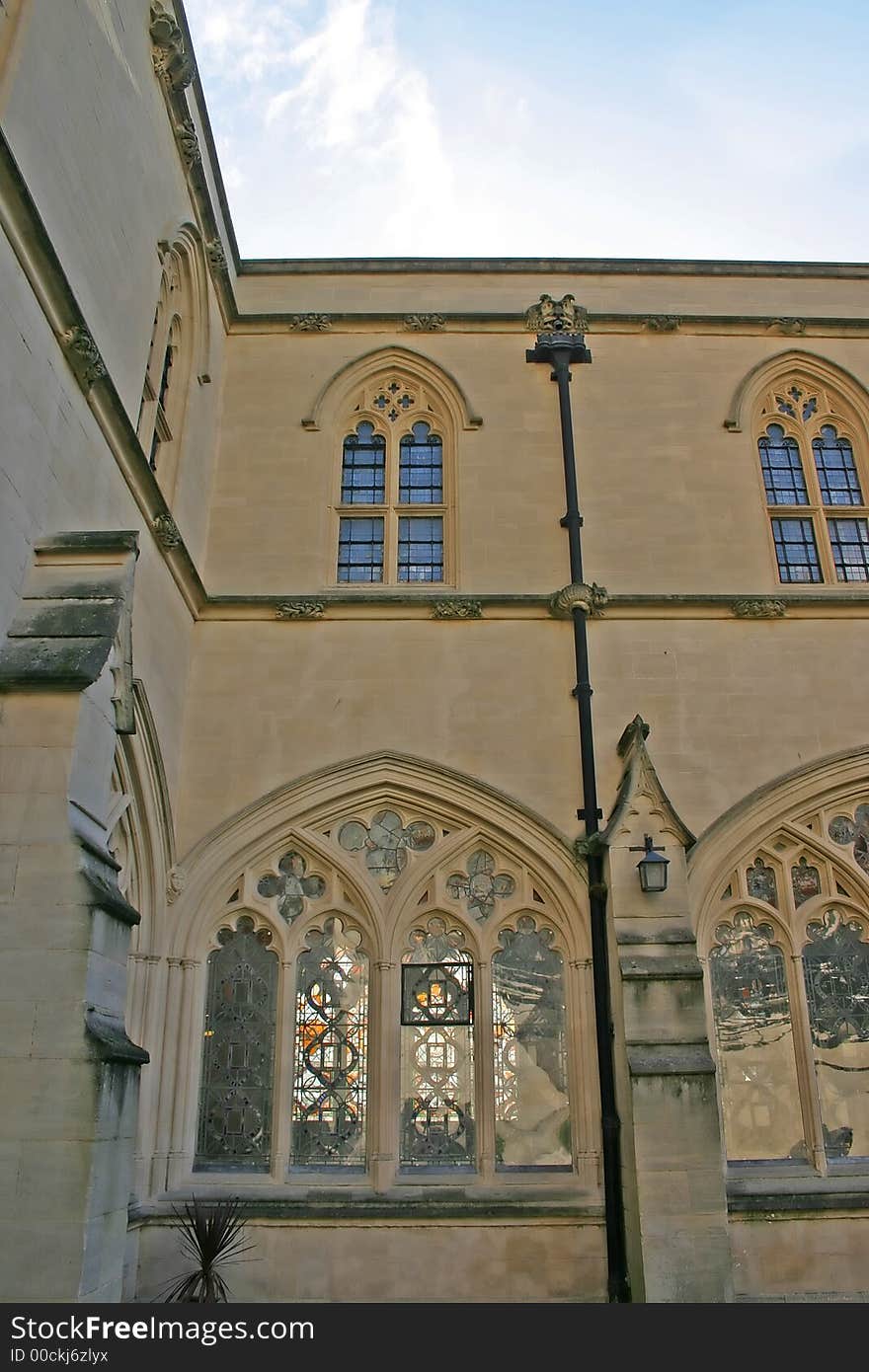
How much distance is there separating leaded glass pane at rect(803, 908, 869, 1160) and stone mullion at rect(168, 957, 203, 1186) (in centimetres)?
452

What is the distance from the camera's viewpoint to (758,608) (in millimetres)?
8305

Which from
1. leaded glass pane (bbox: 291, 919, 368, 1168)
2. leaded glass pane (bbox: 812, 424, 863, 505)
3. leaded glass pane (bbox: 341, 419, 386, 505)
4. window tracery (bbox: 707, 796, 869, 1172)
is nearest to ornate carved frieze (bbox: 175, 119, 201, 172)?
leaded glass pane (bbox: 341, 419, 386, 505)

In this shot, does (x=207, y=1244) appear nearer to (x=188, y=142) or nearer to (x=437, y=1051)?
(x=437, y=1051)

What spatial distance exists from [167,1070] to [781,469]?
298 inches

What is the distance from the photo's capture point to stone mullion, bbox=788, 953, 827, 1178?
22.6ft

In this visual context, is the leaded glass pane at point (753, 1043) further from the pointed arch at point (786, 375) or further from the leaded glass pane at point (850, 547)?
the pointed arch at point (786, 375)

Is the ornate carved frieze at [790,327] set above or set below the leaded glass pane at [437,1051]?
above

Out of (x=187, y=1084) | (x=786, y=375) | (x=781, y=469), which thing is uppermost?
(x=786, y=375)

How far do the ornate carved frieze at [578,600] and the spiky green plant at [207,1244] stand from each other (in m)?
5.06

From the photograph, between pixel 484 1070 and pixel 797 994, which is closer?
pixel 484 1070

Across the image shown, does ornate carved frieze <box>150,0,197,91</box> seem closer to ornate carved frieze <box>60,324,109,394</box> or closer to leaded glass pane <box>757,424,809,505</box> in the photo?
ornate carved frieze <box>60,324,109,394</box>

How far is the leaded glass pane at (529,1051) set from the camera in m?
6.87

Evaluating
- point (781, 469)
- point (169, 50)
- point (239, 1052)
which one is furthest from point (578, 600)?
point (169, 50)

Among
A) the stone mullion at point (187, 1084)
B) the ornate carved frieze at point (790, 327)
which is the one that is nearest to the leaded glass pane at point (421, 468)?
the ornate carved frieze at point (790, 327)
